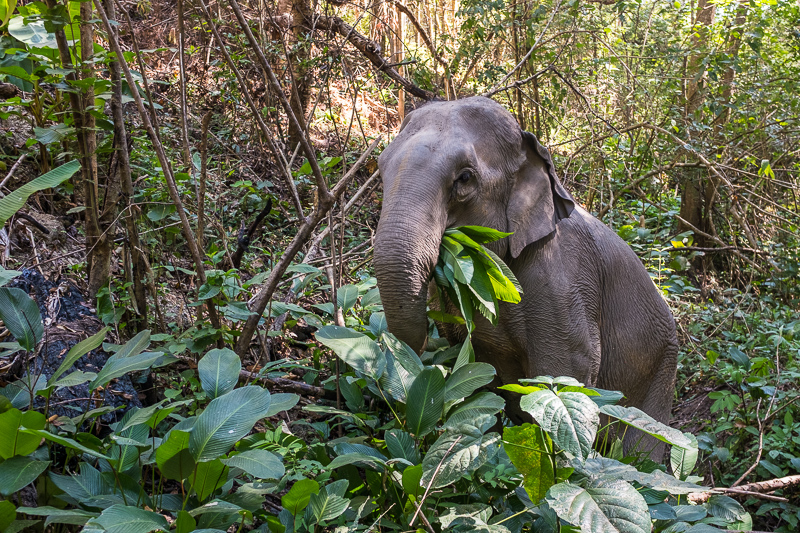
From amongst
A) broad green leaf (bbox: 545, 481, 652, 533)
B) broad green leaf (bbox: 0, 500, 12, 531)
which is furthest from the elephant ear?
broad green leaf (bbox: 0, 500, 12, 531)

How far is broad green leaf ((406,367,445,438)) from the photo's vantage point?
238 cm

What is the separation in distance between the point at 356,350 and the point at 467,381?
46cm

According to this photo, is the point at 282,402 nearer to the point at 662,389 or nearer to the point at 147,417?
the point at 147,417

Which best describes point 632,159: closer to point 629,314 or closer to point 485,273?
point 629,314

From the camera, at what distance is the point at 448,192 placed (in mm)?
2877

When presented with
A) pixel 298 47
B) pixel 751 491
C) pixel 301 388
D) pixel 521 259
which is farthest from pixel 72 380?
pixel 298 47

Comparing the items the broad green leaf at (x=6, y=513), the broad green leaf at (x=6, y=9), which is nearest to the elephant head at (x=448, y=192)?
the broad green leaf at (x=6, y=513)

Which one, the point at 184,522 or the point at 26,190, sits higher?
the point at 26,190

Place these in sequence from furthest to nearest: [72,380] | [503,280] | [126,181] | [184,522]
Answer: [126,181], [503,280], [72,380], [184,522]

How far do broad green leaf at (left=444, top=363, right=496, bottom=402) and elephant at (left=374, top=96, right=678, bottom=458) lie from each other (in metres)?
0.29

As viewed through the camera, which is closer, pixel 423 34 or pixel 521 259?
pixel 521 259

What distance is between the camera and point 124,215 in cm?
328

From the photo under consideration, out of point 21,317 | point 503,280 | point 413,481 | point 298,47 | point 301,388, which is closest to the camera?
point 413,481

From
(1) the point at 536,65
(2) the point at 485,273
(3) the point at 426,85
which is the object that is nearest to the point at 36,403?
(2) the point at 485,273
